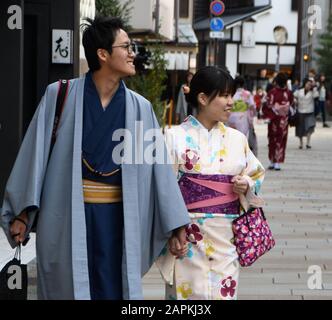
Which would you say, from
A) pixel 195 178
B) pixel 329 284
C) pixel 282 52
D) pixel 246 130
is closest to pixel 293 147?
pixel 246 130

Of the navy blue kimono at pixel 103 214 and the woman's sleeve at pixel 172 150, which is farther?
the woman's sleeve at pixel 172 150

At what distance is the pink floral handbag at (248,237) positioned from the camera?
5750mm

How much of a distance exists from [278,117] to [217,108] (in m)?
14.1

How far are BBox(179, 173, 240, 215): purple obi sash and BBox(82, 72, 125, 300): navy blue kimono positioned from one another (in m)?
0.71

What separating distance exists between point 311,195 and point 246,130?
2.36m

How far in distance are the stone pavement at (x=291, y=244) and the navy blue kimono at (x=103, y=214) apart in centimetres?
242

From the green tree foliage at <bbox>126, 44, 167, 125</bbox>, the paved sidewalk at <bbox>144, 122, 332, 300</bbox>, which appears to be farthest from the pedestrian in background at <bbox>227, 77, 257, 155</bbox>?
the green tree foliage at <bbox>126, 44, 167, 125</bbox>

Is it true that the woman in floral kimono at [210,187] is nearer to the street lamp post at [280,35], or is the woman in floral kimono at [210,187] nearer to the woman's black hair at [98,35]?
the woman's black hair at [98,35]

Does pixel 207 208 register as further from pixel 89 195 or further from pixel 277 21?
pixel 277 21

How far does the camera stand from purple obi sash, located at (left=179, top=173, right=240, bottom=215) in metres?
5.71

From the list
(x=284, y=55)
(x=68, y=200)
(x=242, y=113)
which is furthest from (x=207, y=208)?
(x=284, y=55)
